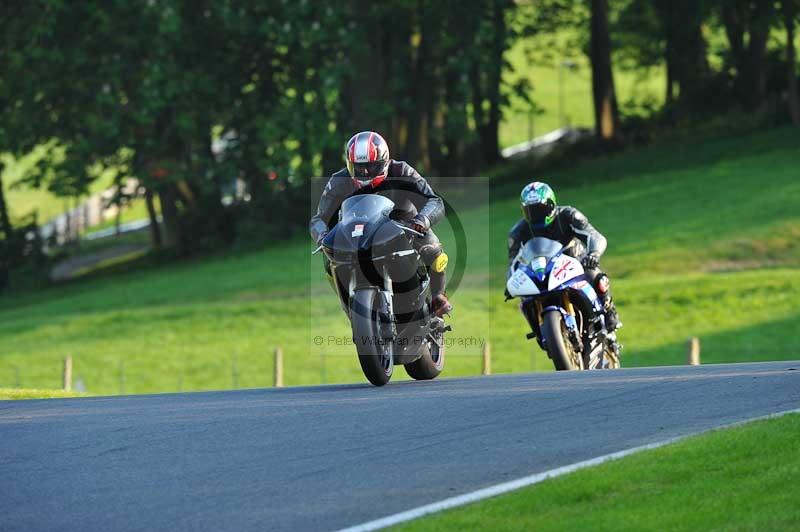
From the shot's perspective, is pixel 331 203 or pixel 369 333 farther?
pixel 331 203

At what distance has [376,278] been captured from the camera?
12.8 m

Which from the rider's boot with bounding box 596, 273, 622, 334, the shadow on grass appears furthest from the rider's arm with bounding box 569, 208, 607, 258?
the shadow on grass

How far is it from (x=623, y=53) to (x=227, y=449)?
6433cm

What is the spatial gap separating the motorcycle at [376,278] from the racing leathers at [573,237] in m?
3.14

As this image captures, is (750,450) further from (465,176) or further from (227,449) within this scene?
(465,176)

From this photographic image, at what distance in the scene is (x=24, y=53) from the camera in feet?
172

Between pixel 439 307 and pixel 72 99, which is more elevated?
pixel 72 99

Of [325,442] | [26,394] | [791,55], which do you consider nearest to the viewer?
[325,442]

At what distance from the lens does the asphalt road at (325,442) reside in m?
8.08

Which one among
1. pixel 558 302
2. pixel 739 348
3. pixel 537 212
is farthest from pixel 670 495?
pixel 739 348

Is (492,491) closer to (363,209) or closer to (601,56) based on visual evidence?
(363,209)

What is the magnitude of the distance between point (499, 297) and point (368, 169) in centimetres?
2713

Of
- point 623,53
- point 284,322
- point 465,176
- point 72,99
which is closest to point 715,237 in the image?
point 284,322

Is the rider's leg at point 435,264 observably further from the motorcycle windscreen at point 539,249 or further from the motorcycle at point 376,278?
the motorcycle windscreen at point 539,249
